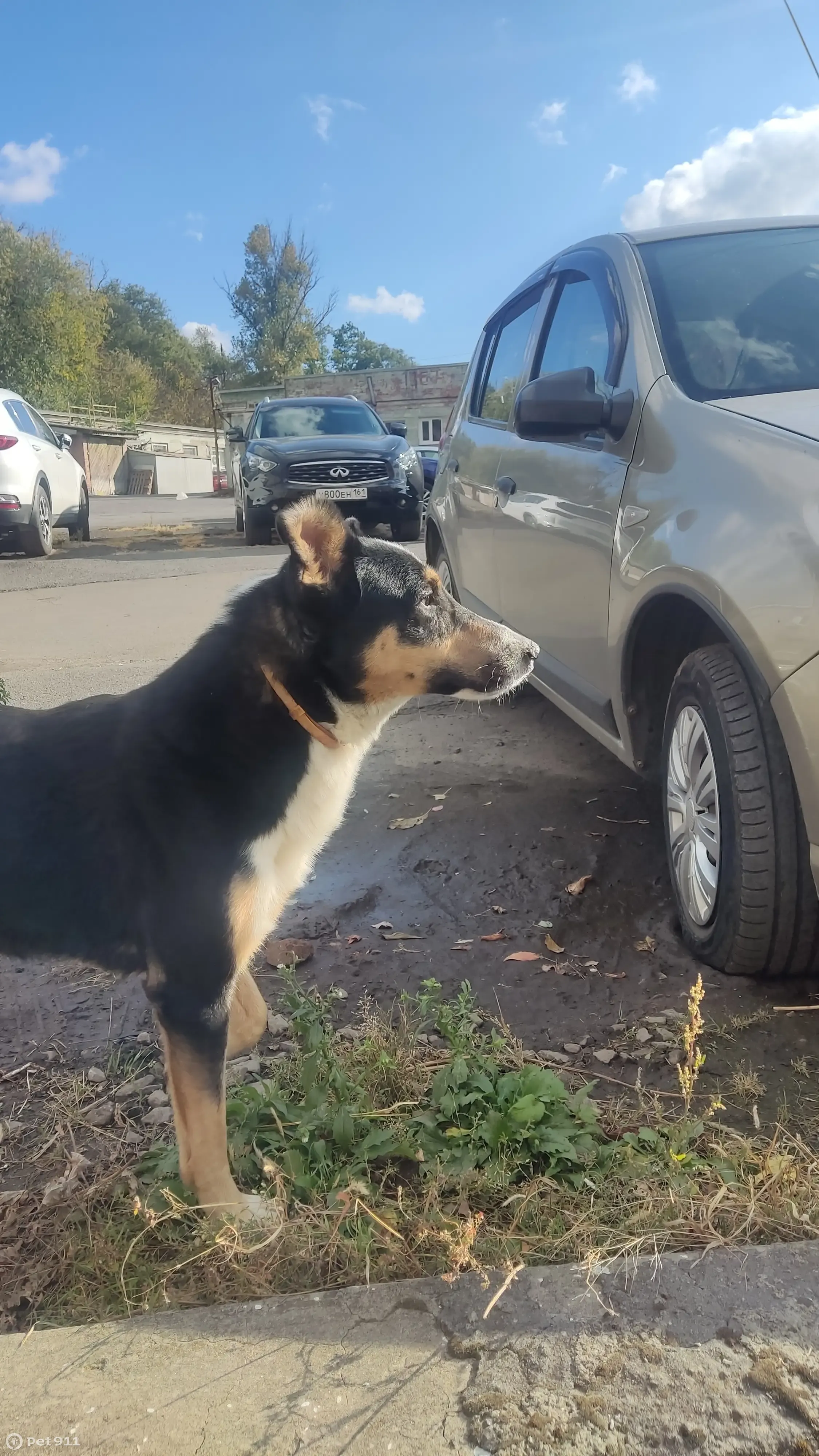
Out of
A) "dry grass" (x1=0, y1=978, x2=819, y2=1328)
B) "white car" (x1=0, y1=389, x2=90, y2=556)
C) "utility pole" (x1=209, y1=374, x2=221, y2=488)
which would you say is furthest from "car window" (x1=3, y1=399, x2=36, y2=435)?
"utility pole" (x1=209, y1=374, x2=221, y2=488)

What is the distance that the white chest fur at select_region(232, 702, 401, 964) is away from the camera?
2.18 metres

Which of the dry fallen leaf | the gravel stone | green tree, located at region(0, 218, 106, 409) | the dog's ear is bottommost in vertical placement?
the gravel stone

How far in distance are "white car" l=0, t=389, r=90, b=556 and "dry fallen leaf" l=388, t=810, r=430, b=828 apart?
31.2 ft

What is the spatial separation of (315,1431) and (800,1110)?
1383 mm

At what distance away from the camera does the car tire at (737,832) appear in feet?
8.07

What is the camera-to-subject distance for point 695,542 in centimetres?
260

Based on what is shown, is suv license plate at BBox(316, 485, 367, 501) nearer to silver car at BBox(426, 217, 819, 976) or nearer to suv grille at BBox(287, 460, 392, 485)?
suv grille at BBox(287, 460, 392, 485)

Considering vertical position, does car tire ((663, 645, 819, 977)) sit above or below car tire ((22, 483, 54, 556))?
below

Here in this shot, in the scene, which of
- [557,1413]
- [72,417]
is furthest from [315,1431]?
[72,417]

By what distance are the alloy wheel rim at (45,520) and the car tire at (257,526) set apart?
105 inches

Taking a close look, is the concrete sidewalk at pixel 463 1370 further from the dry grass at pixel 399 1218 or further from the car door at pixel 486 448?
the car door at pixel 486 448

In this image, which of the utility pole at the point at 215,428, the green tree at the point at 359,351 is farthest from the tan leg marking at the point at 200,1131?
the green tree at the point at 359,351

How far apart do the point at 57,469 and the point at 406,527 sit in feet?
16.7

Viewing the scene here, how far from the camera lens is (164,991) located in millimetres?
2094
